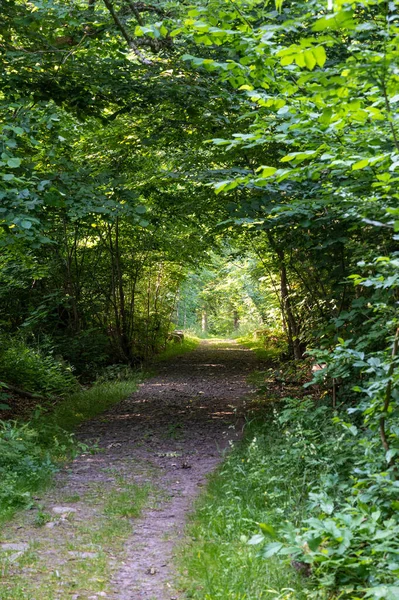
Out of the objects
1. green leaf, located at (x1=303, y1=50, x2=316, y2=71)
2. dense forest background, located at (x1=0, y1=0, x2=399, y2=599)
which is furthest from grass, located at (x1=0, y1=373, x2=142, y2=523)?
green leaf, located at (x1=303, y1=50, x2=316, y2=71)

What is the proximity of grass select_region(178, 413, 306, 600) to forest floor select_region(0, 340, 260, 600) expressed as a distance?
0.16m

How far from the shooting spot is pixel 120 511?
15.4ft

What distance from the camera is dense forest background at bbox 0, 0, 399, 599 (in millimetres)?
2941

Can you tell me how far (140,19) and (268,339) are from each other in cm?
1766

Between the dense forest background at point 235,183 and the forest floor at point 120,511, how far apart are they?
1190mm

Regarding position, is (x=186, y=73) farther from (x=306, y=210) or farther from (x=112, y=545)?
(x=112, y=545)

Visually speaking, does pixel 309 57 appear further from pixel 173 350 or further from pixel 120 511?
pixel 173 350

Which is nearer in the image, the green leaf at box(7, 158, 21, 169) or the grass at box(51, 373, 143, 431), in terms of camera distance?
the green leaf at box(7, 158, 21, 169)

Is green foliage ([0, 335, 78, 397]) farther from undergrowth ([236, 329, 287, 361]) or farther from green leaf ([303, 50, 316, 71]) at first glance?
green leaf ([303, 50, 316, 71])

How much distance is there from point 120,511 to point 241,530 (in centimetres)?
120

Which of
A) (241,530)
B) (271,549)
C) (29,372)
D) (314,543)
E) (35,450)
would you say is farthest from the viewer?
(29,372)

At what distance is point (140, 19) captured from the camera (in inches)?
279

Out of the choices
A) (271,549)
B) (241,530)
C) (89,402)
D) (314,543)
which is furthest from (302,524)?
(89,402)

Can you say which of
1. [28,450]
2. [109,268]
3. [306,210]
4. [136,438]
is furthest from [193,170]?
[109,268]
